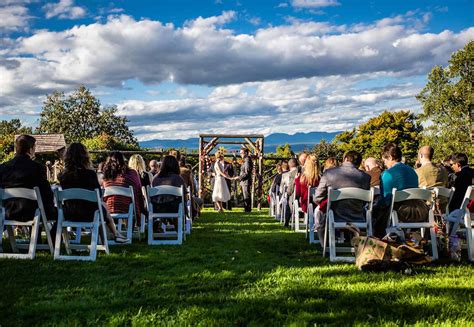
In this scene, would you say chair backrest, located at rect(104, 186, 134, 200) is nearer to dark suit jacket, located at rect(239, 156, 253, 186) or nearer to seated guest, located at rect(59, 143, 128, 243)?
seated guest, located at rect(59, 143, 128, 243)

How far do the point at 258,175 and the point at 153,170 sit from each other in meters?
6.92

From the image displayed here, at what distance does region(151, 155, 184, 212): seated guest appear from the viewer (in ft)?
27.7

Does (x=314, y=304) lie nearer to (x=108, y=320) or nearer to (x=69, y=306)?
(x=108, y=320)

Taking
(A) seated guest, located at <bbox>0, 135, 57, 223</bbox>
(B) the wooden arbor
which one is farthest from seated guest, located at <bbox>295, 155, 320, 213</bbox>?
(B) the wooden arbor

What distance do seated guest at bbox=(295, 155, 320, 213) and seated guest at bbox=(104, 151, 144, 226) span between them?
338cm

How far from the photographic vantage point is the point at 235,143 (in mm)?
18750

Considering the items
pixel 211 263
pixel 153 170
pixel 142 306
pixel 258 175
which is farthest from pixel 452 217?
pixel 258 175

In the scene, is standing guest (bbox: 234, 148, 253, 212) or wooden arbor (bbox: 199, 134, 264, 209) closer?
standing guest (bbox: 234, 148, 253, 212)

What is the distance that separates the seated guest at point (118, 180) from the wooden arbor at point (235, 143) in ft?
32.4

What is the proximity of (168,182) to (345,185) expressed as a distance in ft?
11.1

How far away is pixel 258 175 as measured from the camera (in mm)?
18859

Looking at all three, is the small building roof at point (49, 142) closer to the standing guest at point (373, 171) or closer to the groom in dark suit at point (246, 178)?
the groom in dark suit at point (246, 178)

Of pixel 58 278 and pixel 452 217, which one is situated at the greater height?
pixel 452 217

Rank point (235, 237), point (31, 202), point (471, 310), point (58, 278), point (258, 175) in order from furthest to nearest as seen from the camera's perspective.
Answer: point (258, 175), point (235, 237), point (31, 202), point (58, 278), point (471, 310)
